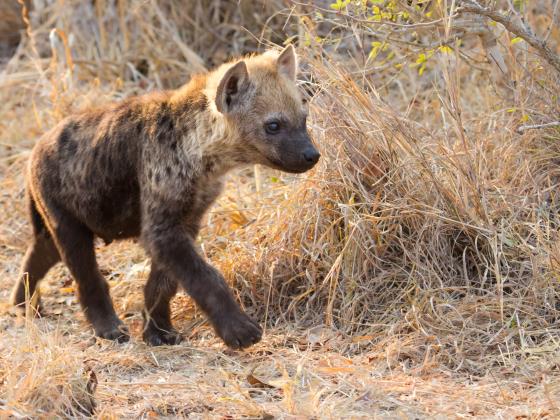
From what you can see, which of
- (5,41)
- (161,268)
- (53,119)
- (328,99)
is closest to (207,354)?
(161,268)

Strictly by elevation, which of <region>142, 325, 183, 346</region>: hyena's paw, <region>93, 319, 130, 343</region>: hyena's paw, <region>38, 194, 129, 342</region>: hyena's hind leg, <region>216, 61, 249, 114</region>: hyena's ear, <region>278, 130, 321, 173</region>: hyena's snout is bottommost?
<region>93, 319, 130, 343</region>: hyena's paw

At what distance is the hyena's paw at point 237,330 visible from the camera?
4.36 meters

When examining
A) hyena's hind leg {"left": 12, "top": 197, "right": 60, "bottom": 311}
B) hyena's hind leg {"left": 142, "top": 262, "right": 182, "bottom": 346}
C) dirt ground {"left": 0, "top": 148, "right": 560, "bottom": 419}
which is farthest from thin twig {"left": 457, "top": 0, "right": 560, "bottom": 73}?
hyena's hind leg {"left": 12, "top": 197, "right": 60, "bottom": 311}

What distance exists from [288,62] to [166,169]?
0.86 meters

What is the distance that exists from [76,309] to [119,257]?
1.95 feet

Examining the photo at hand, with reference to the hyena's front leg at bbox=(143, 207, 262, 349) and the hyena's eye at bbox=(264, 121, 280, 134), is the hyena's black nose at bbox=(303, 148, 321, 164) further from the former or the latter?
the hyena's front leg at bbox=(143, 207, 262, 349)

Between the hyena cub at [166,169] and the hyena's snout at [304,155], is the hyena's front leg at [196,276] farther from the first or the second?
the hyena's snout at [304,155]

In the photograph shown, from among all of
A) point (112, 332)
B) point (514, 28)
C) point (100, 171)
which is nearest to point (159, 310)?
point (112, 332)

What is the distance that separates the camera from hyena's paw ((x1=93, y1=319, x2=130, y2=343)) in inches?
193

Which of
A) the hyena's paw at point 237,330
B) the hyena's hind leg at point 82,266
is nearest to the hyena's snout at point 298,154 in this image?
the hyena's paw at point 237,330

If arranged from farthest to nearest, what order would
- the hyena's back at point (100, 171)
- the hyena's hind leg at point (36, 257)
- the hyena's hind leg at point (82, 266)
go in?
1. the hyena's hind leg at point (36, 257)
2. the hyena's hind leg at point (82, 266)
3. the hyena's back at point (100, 171)

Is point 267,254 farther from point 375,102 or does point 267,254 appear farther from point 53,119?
point 53,119

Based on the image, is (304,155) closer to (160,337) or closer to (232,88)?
(232,88)

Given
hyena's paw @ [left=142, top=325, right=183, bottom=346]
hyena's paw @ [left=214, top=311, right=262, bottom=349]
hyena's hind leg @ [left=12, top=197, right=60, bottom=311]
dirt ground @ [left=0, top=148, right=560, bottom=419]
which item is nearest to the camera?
dirt ground @ [left=0, top=148, right=560, bottom=419]
